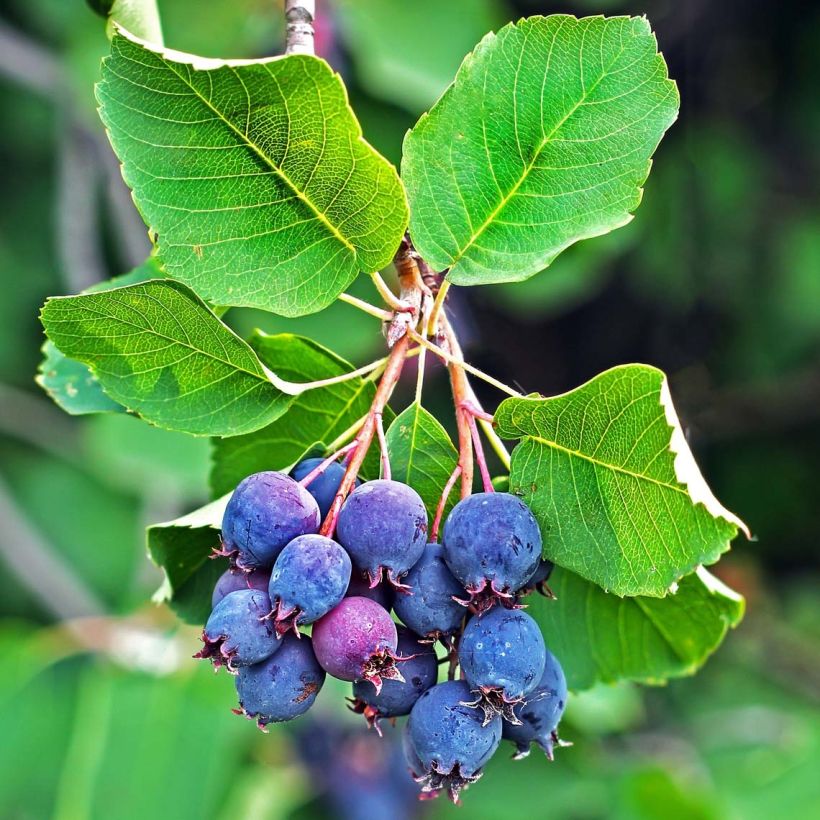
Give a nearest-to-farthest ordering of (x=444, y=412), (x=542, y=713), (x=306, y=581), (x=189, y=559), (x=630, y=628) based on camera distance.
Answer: (x=306, y=581)
(x=542, y=713)
(x=189, y=559)
(x=630, y=628)
(x=444, y=412)

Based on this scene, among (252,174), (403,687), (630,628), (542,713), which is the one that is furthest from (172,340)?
(630,628)

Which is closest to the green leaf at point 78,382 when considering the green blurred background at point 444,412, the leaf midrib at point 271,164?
the leaf midrib at point 271,164

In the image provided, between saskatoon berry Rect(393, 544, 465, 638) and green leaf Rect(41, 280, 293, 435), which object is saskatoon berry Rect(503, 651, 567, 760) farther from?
green leaf Rect(41, 280, 293, 435)

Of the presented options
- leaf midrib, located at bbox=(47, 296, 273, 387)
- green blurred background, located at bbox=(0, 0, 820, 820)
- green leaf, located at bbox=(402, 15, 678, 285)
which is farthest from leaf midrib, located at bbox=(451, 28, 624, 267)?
green blurred background, located at bbox=(0, 0, 820, 820)

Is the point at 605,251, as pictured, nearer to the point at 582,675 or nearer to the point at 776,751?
the point at 776,751

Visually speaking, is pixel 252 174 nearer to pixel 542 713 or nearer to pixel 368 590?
pixel 368 590

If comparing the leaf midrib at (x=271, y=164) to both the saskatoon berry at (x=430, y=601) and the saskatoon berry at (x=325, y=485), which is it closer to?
the saskatoon berry at (x=325, y=485)

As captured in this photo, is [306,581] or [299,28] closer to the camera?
[306,581]
